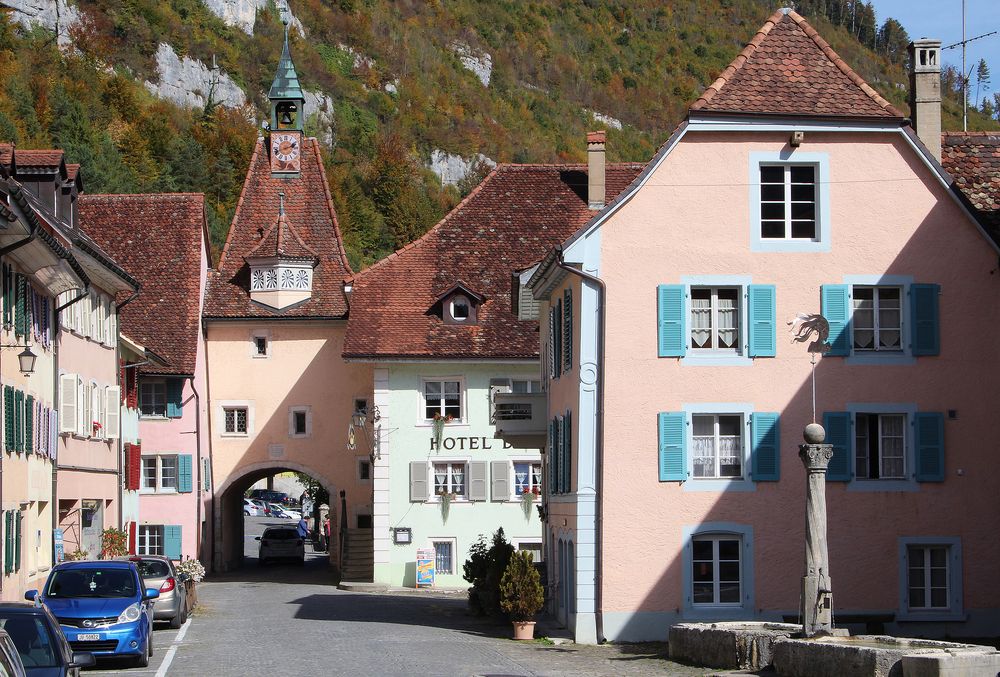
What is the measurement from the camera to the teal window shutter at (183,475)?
48.1 metres

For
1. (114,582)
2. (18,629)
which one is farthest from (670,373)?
(18,629)

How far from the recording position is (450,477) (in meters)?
44.7

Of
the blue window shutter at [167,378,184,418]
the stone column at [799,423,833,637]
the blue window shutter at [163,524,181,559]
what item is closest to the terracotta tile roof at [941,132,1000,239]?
the stone column at [799,423,833,637]

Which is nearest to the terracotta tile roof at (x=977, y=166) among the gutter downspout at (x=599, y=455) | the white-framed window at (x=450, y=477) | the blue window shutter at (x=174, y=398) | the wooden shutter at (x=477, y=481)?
the gutter downspout at (x=599, y=455)

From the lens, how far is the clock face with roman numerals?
2169 inches

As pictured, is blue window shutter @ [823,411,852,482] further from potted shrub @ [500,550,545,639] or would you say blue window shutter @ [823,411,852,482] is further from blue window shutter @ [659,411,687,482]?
potted shrub @ [500,550,545,639]

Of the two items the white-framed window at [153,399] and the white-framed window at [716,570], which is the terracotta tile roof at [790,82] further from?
the white-framed window at [153,399]

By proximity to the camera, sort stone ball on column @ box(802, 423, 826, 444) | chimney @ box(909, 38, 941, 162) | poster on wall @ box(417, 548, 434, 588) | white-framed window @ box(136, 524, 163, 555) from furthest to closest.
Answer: white-framed window @ box(136, 524, 163, 555) → poster on wall @ box(417, 548, 434, 588) → chimney @ box(909, 38, 941, 162) → stone ball on column @ box(802, 423, 826, 444)

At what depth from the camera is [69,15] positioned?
10550 cm

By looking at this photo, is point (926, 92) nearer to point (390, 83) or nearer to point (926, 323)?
point (926, 323)

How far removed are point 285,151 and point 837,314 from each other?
3115 cm

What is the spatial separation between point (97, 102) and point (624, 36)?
76.0 m

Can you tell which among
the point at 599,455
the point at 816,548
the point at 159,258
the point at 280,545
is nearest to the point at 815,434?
the point at 816,548

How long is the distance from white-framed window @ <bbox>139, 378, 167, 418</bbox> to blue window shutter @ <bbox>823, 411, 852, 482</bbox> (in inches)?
1011
